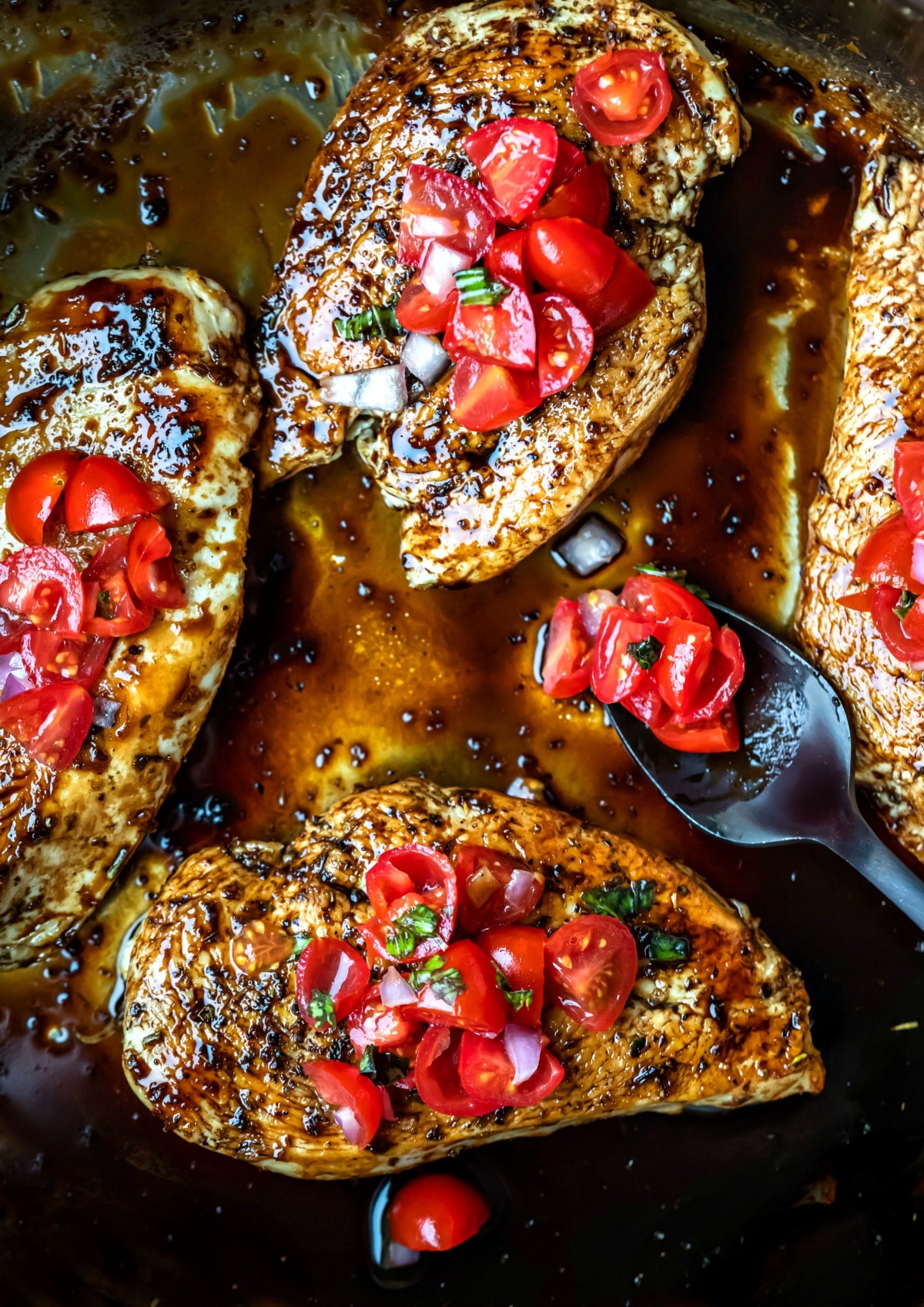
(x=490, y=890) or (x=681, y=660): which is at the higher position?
(x=681, y=660)

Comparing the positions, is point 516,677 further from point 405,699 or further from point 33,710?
point 33,710

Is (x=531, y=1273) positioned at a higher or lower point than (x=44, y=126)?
lower

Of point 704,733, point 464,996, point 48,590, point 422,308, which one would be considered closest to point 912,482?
point 704,733

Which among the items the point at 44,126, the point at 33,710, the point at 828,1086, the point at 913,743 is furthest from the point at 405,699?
the point at 44,126

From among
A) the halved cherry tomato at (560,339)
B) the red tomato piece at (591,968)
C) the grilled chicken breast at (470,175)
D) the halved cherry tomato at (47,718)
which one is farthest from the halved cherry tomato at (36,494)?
the red tomato piece at (591,968)

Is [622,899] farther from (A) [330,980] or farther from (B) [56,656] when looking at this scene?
(B) [56,656]

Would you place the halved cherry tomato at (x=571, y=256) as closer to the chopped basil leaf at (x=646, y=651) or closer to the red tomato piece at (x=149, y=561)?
the chopped basil leaf at (x=646, y=651)
